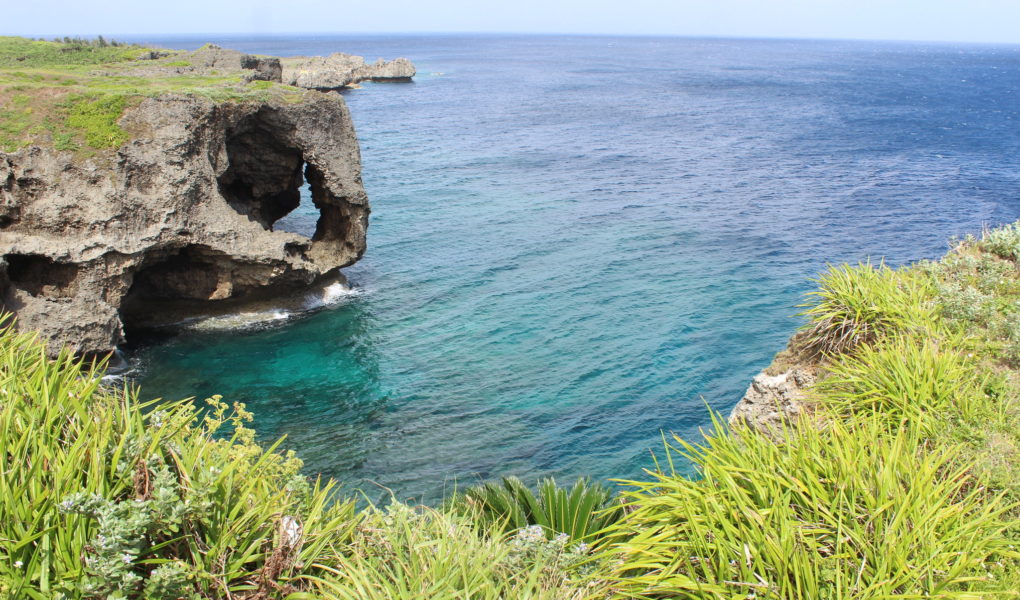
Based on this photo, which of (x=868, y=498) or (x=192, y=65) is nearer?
(x=868, y=498)

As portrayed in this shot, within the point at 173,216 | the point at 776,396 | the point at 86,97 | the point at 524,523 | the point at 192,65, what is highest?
the point at 192,65

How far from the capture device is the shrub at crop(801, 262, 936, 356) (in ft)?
43.7

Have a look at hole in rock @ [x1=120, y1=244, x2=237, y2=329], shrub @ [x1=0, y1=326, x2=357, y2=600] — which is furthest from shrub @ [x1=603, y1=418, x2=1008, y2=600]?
hole in rock @ [x1=120, y1=244, x2=237, y2=329]

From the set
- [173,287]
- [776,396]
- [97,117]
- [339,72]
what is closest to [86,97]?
[97,117]

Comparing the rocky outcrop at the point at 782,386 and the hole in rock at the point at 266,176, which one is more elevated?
the hole in rock at the point at 266,176

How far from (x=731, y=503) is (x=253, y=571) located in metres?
5.80


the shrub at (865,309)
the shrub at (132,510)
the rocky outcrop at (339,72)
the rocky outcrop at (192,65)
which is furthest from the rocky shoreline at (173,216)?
the rocky outcrop at (339,72)

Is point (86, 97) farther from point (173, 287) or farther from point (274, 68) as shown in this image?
point (274, 68)

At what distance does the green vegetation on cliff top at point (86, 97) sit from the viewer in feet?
74.1

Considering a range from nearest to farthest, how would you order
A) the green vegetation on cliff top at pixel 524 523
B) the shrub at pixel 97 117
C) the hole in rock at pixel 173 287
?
the green vegetation on cliff top at pixel 524 523 → the shrub at pixel 97 117 → the hole in rock at pixel 173 287

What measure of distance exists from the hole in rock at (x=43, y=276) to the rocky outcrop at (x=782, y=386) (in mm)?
20633

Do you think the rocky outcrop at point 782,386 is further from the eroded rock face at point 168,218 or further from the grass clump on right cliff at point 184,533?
the eroded rock face at point 168,218

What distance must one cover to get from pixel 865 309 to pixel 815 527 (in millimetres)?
Result: 6928

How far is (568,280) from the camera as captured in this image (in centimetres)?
3103
